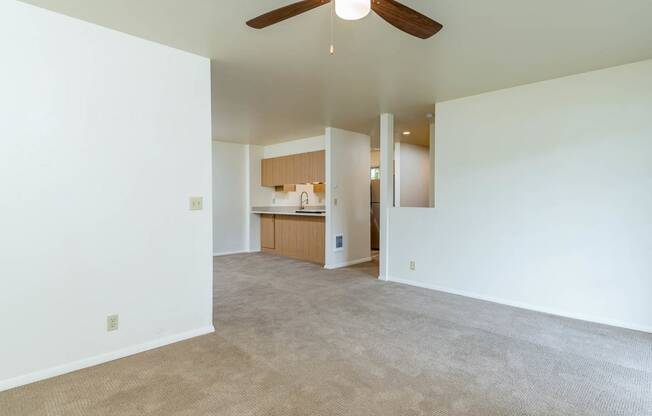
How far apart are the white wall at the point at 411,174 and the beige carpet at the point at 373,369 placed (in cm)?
385

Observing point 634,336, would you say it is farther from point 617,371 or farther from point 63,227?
point 63,227

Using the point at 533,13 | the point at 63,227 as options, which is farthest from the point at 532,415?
the point at 63,227

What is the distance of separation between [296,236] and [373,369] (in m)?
4.39

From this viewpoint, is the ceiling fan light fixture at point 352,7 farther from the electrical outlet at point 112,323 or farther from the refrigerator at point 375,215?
the refrigerator at point 375,215

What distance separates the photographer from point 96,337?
2.41 metres

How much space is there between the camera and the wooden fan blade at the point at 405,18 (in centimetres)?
161

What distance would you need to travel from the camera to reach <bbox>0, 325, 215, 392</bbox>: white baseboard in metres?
2.12

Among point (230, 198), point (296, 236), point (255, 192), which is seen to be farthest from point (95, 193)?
point (255, 192)

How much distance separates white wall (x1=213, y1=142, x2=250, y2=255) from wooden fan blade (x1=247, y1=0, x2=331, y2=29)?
5414 mm

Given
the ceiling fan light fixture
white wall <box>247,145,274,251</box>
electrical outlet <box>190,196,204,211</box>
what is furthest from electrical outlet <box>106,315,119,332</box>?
white wall <box>247,145,274,251</box>

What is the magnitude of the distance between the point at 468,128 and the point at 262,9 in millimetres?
2873

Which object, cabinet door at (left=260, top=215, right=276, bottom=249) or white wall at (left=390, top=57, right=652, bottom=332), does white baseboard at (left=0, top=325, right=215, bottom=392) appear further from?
→ cabinet door at (left=260, top=215, right=276, bottom=249)

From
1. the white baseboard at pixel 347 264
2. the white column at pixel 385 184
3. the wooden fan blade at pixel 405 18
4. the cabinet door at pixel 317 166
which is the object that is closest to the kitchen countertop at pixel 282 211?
the cabinet door at pixel 317 166

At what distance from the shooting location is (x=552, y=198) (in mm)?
3479
